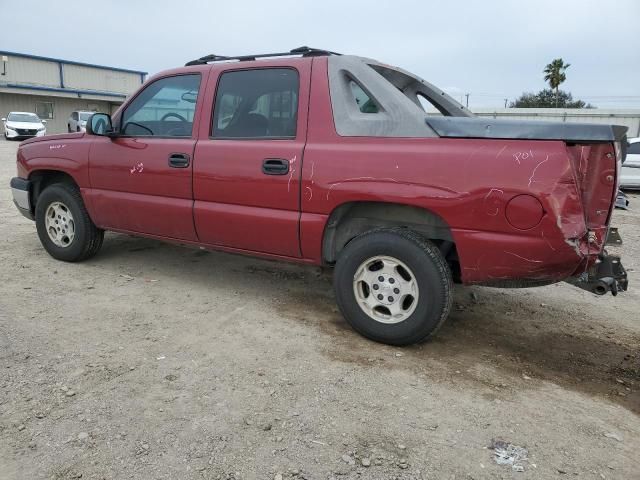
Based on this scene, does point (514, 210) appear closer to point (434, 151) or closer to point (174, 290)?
point (434, 151)

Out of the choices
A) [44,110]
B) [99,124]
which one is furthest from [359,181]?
[44,110]

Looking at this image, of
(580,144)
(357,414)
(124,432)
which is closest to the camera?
(124,432)

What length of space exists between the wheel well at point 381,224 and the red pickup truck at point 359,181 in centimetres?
1

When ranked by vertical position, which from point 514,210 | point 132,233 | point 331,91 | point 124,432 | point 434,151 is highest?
point 331,91

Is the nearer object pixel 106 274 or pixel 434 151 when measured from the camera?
pixel 434 151

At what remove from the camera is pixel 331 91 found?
11.7 ft

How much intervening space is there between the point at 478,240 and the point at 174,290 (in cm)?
266

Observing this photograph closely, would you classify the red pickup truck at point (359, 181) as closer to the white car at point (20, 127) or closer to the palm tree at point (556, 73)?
the white car at point (20, 127)

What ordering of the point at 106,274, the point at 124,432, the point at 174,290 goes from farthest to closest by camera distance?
the point at 106,274 → the point at 174,290 → the point at 124,432

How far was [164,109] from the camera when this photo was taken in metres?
4.46

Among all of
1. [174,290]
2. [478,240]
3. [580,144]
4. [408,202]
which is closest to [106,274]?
[174,290]

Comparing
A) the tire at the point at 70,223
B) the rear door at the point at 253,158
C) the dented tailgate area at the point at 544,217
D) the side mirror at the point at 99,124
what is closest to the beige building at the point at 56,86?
the tire at the point at 70,223

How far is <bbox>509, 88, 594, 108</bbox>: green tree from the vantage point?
4828cm

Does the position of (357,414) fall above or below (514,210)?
below
